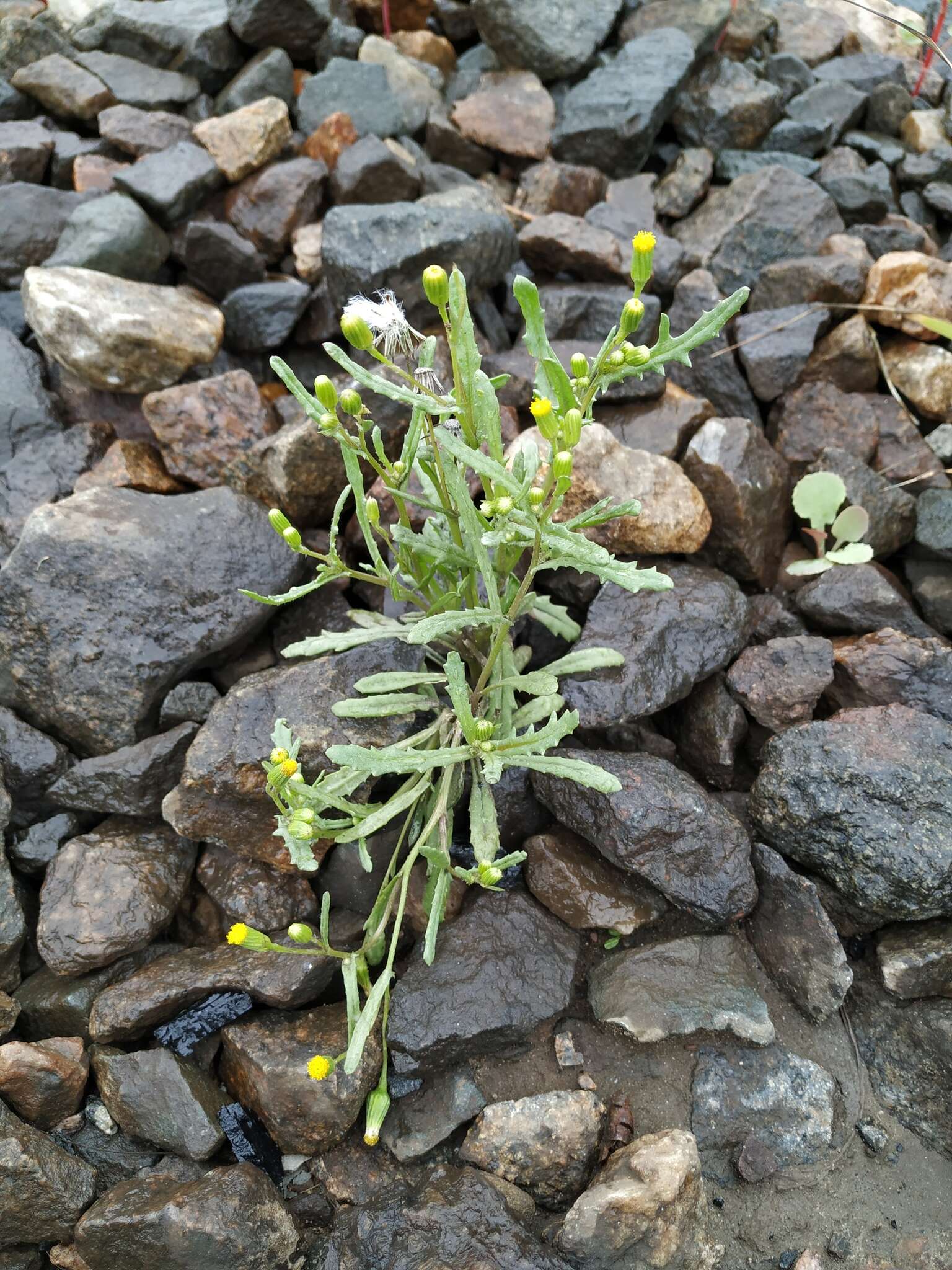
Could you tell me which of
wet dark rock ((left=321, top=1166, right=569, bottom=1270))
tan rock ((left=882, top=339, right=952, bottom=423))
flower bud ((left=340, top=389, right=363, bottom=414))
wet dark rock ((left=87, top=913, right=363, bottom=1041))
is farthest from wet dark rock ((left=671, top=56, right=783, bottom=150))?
wet dark rock ((left=321, top=1166, right=569, bottom=1270))

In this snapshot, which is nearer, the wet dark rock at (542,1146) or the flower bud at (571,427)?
the flower bud at (571,427)

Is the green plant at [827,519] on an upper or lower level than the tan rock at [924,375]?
lower

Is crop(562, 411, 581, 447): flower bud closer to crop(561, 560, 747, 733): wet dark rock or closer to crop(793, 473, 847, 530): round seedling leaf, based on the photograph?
crop(561, 560, 747, 733): wet dark rock

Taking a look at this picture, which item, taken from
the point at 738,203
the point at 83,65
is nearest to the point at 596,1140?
the point at 738,203

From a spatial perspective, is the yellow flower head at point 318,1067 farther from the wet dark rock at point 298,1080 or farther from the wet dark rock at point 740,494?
the wet dark rock at point 740,494

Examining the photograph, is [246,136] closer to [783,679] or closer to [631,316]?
[631,316]

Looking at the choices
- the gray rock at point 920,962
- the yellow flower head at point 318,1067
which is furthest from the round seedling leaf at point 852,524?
the yellow flower head at point 318,1067

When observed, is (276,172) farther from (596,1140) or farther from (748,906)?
(596,1140)
